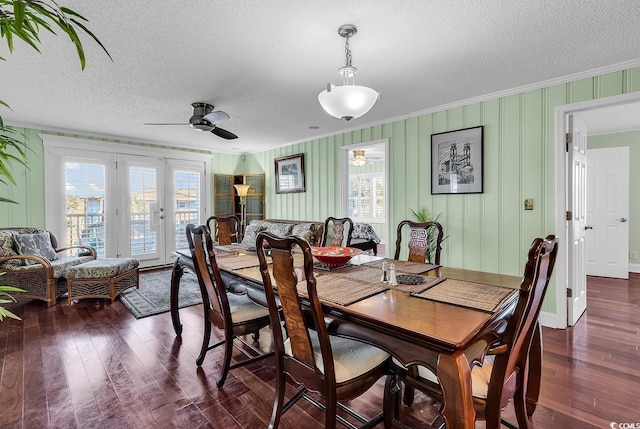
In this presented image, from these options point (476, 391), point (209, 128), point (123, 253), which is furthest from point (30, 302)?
point (476, 391)

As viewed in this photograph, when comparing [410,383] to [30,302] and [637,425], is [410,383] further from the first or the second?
[30,302]

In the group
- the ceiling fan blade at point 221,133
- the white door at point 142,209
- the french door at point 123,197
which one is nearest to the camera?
the ceiling fan blade at point 221,133

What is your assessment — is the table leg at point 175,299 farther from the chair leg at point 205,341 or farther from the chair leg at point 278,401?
the chair leg at point 278,401

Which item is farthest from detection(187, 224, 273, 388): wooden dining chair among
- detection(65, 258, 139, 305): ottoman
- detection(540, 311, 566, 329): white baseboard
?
detection(540, 311, 566, 329): white baseboard

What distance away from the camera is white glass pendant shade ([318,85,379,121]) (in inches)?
78.0

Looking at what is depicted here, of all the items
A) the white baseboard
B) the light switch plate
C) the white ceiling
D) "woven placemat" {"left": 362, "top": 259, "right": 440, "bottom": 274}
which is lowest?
the white baseboard

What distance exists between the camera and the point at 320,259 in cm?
228

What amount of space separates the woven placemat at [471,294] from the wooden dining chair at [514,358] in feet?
0.52

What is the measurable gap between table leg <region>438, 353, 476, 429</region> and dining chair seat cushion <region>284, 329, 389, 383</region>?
Result: 460 millimetres

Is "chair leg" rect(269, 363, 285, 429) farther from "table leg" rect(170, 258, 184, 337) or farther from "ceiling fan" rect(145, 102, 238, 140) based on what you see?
"ceiling fan" rect(145, 102, 238, 140)

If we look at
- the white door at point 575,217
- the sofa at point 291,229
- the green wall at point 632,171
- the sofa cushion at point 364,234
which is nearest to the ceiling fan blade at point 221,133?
the sofa at point 291,229

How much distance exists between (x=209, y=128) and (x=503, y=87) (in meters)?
3.09

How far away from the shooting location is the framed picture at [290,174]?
5.77m

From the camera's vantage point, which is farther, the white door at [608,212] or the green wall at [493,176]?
the white door at [608,212]
